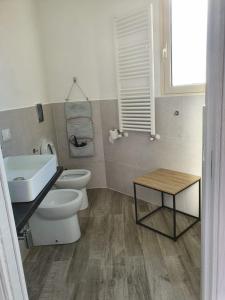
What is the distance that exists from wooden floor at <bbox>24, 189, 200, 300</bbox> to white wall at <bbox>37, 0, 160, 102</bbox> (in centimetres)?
167

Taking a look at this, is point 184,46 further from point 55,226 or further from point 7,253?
point 7,253

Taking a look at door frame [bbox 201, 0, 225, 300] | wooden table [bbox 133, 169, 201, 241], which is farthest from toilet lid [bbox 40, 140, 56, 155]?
door frame [bbox 201, 0, 225, 300]

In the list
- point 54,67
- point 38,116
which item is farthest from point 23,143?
point 54,67

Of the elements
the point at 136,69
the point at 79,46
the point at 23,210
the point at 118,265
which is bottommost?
the point at 118,265

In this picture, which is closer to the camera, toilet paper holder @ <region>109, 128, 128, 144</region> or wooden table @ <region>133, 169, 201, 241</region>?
wooden table @ <region>133, 169, 201, 241</region>

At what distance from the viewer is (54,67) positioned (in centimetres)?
301

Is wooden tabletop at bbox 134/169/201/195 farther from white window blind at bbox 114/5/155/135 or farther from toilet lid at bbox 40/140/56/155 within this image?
toilet lid at bbox 40/140/56/155

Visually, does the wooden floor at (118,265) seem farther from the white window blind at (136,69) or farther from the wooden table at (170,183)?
the white window blind at (136,69)

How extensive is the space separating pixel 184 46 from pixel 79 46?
1.35m

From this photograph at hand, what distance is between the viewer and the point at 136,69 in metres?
2.55

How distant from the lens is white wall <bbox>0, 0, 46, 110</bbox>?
6.34 ft

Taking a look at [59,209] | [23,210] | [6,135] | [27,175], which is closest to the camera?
[23,210]

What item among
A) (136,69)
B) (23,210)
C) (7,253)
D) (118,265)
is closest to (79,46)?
(136,69)

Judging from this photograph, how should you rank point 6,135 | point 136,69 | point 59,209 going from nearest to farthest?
point 6,135
point 59,209
point 136,69
